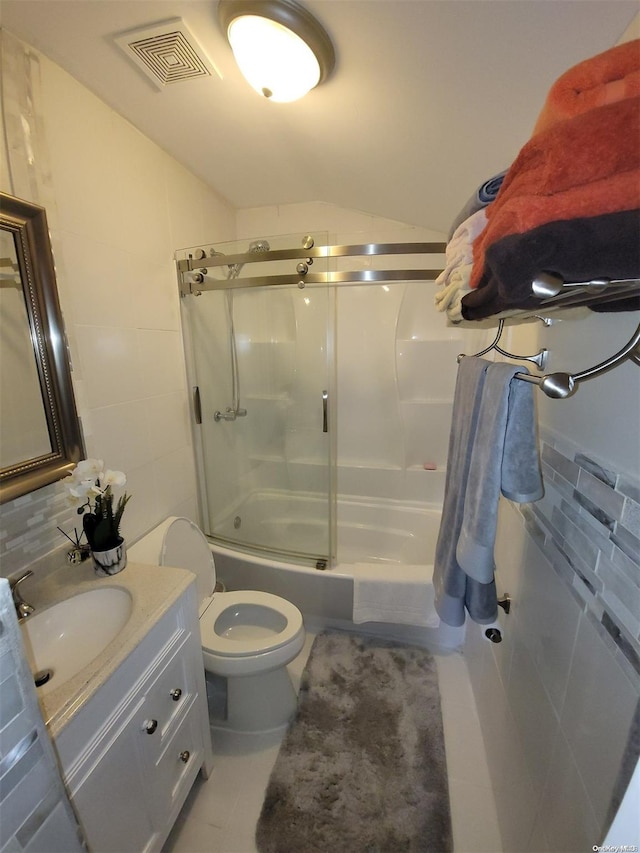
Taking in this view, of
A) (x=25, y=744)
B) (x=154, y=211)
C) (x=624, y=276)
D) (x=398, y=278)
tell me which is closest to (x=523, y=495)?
(x=624, y=276)

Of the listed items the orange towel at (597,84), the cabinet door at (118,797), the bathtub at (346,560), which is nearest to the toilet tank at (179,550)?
the bathtub at (346,560)

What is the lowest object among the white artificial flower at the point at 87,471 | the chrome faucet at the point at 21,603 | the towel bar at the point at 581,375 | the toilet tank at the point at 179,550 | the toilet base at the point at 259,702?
the toilet base at the point at 259,702

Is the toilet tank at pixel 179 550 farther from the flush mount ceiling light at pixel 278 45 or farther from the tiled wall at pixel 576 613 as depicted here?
the flush mount ceiling light at pixel 278 45

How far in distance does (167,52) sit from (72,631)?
5.68ft

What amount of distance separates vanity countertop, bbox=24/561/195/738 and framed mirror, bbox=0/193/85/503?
0.32 meters

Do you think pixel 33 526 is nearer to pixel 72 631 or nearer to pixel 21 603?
pixel 21 603

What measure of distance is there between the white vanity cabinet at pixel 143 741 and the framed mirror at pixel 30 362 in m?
0.59

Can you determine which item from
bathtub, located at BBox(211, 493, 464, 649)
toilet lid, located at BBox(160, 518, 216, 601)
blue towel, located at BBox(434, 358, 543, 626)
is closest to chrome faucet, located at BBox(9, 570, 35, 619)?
toilet lid, located at BBox(160, 518, 216, 601)

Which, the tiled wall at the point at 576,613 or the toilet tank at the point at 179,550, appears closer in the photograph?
the tiled wall at the point at 576,613

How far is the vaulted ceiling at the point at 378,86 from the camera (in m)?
0.74

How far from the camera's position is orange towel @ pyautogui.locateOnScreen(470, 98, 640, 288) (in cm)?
37

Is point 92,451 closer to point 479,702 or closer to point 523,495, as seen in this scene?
point 523,495

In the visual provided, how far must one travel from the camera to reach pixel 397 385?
240 centimetres

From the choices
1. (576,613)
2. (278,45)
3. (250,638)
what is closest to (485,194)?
(278,45)
